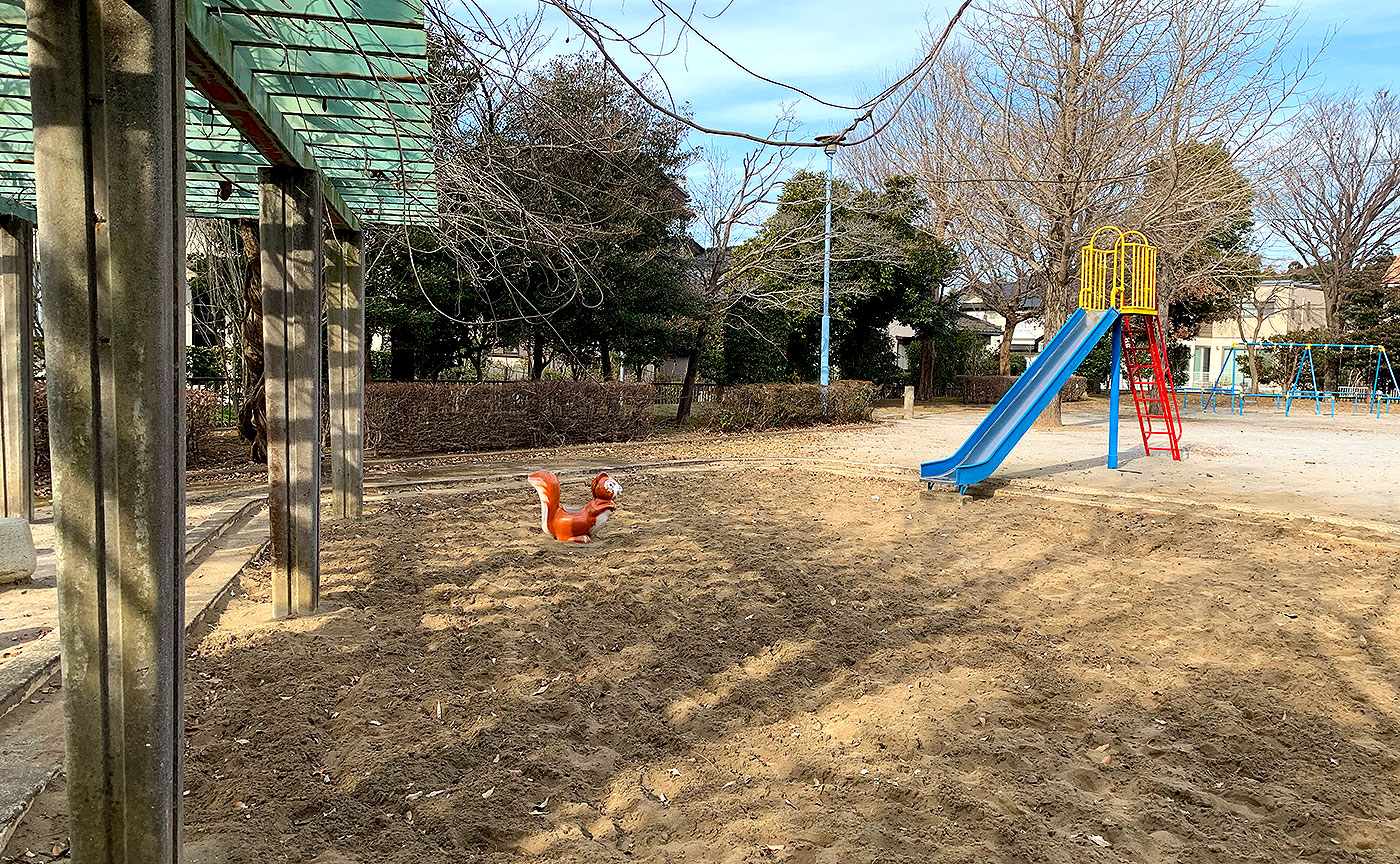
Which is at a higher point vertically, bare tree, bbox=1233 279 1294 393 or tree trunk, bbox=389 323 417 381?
bare tree, bbox=1233 279 1294 393

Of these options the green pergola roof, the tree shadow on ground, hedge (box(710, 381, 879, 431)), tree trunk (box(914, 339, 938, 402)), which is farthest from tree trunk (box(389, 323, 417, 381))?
tree trunk (box(914, 339, 938, 402))

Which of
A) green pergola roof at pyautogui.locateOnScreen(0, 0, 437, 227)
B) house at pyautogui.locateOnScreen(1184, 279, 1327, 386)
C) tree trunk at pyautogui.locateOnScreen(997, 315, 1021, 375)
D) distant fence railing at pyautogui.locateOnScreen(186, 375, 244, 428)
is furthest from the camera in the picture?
house at pyautogui.locateOnScreen(1184, 279, 1327, 386)

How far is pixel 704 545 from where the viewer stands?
23.7 feet

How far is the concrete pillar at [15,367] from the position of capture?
725 centimetres

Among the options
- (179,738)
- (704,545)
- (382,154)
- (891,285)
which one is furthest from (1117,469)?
(891,285)

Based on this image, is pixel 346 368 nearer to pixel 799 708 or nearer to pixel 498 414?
pixel 799 708

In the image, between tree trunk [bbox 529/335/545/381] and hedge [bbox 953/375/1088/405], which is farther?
hedge [bbox 953/375/1088/405]

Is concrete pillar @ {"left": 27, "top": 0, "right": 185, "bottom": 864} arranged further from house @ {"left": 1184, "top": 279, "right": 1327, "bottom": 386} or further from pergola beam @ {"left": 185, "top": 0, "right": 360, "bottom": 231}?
house @ {"left": 1184, "top": 279, "right": 1327, "bottom": 386}

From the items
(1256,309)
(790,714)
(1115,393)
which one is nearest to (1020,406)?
(1115,393)

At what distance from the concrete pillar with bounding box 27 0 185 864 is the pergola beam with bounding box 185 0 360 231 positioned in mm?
663

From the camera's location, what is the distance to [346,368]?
22.9 feet

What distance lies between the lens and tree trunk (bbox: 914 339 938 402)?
2958cm

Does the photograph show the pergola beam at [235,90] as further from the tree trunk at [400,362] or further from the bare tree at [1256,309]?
the bare tree at [1256,309]

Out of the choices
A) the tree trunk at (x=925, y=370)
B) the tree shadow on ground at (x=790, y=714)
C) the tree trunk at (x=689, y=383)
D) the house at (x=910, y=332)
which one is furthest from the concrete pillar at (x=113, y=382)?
the tree trunk at (x=925, y=370)
